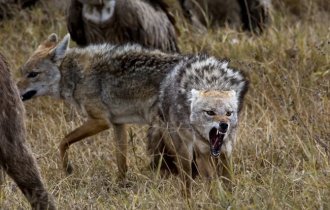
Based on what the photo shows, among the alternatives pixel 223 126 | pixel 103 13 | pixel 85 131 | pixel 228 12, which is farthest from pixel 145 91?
pixel 228 12

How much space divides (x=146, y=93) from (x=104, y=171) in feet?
2.06

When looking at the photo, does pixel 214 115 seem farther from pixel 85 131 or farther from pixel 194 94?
pixel 85 131

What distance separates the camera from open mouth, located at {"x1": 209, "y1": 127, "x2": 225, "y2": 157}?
6844 mm

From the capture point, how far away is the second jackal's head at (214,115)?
270 inches

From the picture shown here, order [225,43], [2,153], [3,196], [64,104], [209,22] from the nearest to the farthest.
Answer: [2,153]
[3,196]
[64,104]
[225,43]
[209,22]

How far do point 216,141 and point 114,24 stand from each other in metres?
3.46

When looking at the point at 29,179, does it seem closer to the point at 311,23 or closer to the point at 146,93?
the point at 146,93

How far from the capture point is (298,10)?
13414 millimetres

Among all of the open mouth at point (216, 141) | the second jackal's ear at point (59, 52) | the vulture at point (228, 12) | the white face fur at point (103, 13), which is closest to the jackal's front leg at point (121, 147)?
the second jackal's ear at point (59, 52)

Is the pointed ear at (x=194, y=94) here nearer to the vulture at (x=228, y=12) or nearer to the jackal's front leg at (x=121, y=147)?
the jackal's front leg at (x=121, y=147)

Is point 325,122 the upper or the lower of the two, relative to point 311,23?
upper

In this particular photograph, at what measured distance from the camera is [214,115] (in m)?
6.89

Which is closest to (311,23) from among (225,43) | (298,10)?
(298,10)

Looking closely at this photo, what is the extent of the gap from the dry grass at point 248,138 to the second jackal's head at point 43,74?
421mm
